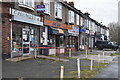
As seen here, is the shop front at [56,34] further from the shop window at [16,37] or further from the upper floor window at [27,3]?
the shop window at [16,37]

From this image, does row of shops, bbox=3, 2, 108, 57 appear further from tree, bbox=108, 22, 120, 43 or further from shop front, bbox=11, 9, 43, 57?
tree, bbox=108, 22, 120, 43

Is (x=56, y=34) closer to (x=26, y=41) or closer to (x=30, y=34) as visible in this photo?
(x=30, y=34)

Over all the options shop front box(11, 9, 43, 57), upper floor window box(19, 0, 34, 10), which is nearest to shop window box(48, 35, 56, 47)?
shop front box(11, 9, 43, 57)

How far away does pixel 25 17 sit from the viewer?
44.5 ft

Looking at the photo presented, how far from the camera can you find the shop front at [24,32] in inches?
496

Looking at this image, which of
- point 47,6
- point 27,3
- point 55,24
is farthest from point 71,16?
point 27,3

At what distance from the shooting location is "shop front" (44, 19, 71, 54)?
17.8 meters

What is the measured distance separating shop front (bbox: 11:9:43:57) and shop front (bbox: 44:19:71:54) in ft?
6.25

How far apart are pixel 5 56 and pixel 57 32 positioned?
824 cm

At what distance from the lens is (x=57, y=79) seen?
662 centimetres

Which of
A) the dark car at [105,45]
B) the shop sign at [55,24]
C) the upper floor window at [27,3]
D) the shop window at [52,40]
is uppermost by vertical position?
the upper floor window at [27,3]

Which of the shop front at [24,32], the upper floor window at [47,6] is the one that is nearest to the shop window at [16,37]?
the shop front at [24,32]

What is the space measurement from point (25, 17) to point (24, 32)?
1.32m

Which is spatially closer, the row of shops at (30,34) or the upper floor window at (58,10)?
the row of shops at (30,34)
